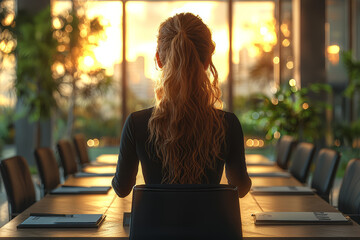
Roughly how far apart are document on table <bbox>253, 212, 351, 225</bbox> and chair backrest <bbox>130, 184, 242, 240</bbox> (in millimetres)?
513

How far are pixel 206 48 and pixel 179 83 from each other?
0.17 meters

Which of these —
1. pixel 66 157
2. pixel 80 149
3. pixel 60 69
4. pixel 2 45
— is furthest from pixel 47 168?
pixel 60 69

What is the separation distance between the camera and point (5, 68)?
303 inches

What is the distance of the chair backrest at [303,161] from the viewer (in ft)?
12.5

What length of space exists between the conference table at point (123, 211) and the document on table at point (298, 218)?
34mm

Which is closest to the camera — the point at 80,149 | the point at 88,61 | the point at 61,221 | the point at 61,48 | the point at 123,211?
the point at 61,221

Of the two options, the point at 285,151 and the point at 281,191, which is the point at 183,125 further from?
the point at 285,151

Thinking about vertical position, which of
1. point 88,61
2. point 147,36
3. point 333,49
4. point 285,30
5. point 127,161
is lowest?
point 127,161

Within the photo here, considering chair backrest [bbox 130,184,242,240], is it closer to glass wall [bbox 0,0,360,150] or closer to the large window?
glass wall [bbox 0,0,360,150]

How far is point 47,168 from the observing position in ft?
11.9

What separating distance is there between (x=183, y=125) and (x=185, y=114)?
41 millimetres

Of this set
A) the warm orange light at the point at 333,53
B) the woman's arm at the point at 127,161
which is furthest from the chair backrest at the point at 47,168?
the warm orange light at the point at 333,53

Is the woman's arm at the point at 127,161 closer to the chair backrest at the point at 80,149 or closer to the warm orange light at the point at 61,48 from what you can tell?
the chair backrest at the point at 80,149

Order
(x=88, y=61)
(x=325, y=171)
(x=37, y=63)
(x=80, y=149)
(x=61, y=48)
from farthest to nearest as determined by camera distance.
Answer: (x=88, y=61) < (x=61, y=48) < (x=37, y=63) < (x=80, y=149) < (x=325, y=171)
